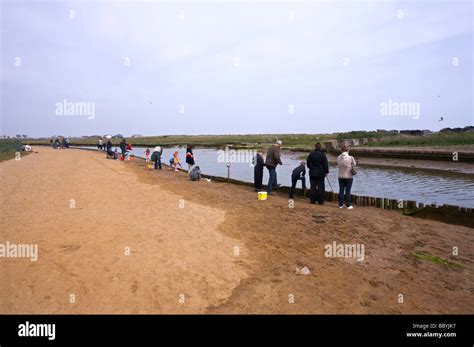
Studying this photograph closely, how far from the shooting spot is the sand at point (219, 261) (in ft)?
17.1

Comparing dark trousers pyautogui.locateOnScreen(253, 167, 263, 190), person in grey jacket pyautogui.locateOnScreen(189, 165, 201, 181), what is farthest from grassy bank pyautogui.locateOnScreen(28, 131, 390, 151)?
dark trousers pyautogui.locateOnScreen(253, 167, 263, 190)

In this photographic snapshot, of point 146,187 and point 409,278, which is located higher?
point 146,187

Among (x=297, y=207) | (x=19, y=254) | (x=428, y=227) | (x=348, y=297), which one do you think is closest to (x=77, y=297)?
(x=19, y=254)

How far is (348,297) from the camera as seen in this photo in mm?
5590

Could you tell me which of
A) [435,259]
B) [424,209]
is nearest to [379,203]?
[424,209]

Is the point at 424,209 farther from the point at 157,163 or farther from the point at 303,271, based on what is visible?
the point at 157,163

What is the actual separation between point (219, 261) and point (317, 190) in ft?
26.6

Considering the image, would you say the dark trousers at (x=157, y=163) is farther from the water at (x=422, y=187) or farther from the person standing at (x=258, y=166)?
the person standing at (x=258, y=166)

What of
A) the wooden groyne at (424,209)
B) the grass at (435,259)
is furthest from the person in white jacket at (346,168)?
the grass at (435,259)

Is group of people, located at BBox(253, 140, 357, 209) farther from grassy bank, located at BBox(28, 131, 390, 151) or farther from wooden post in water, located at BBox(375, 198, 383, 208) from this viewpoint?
grassy bank, located at BBox(28, 131, 390, 151)

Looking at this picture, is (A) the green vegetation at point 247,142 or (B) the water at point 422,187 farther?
(A) the green vegetation at point 247,142

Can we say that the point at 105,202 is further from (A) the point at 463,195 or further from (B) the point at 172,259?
(A) the point at 463,195
